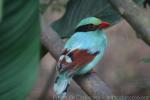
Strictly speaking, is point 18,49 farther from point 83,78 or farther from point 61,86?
point 61,86

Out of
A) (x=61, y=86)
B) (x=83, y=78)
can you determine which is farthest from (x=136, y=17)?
(x=61, y=86)

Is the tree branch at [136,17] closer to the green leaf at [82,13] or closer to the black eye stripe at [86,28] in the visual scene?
the green leaf at [82,13]

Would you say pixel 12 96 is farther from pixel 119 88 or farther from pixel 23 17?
pixel 119 88

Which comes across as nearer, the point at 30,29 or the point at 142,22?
the point at 30,29

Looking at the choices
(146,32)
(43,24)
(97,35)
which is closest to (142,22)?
(146,32)

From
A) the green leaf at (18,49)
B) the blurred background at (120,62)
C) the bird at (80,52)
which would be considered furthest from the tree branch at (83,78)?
the blurred background at (120,62)

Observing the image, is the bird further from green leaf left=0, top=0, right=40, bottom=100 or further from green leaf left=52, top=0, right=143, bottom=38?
green leaf left=0, top=0, right=40, bottom=100
